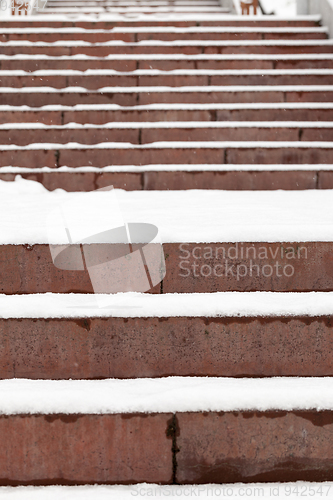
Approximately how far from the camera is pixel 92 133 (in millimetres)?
2922

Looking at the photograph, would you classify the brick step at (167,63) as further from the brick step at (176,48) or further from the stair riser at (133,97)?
the stair riser at (133,97)

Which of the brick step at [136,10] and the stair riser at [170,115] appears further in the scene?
the brick step at [136,10]

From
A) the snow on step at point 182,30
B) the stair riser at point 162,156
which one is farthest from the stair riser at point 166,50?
the stair riser at point 162,156

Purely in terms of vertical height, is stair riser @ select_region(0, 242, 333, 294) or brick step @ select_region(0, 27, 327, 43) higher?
brick step @ select_region(0, 27, 327, 43)

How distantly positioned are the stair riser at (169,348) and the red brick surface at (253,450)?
208 millimetres

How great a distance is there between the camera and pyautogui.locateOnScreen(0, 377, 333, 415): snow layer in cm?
123

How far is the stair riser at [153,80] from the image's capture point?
343cm

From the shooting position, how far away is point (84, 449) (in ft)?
4.09

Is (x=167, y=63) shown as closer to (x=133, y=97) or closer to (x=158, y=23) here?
(x=133, y=97)

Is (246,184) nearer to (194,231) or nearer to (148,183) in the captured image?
(148,183)

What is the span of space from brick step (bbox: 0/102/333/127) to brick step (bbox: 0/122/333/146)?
0.18 meters

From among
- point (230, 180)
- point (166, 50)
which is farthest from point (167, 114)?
point (166, 50)

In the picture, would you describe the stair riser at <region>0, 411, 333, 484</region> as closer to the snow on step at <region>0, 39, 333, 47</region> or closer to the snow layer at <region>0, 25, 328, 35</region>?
the snow on step at <region>0, 39, 333, 47</region>

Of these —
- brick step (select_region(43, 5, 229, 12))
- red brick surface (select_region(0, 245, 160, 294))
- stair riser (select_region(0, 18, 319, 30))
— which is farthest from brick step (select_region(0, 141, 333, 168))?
brick step (select_region(43, 5, 229, 12))
